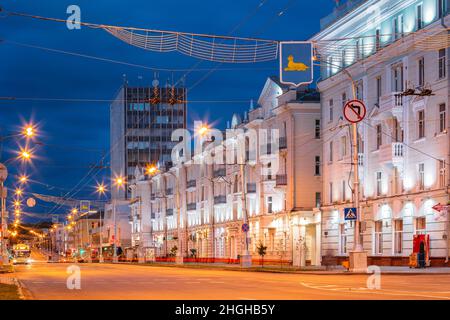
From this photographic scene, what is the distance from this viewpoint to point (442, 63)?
49969 mm

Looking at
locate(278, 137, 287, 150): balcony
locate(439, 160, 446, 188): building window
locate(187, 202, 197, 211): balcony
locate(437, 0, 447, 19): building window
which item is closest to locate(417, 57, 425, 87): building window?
locate(437, 0, 447, 19): building window

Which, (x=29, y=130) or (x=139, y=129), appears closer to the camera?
(x=29, y=130)

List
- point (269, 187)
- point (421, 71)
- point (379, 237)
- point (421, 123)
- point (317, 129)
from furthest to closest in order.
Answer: point (269, 187), point (317, 129), point (379, 237), point (421, 123), point (421, 71)

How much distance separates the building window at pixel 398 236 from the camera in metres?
55.1

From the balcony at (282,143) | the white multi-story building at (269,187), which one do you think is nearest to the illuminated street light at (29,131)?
the white multi-story building at (269,187)

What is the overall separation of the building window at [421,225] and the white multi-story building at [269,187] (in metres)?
12.9

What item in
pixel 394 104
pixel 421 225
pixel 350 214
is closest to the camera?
pixel 350 214

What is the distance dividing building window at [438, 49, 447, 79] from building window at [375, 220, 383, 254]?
11.7m

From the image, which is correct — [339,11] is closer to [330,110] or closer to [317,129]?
[330,110]

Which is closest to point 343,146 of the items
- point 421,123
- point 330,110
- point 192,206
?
point 330,110

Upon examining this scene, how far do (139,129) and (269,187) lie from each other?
95.0 m

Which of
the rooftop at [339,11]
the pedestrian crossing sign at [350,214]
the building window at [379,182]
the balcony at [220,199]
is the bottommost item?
the pedestrian crossing sign at [350,214]

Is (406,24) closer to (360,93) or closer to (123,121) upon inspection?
(360,93)

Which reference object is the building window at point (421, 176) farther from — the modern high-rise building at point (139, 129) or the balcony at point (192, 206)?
the modern high-rise building at point (139, 129)
